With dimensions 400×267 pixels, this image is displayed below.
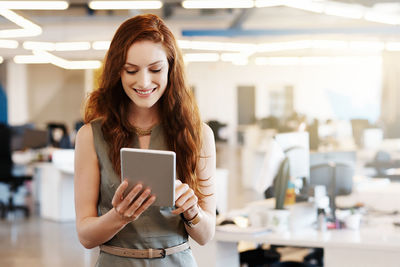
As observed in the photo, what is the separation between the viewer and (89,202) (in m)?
1.58

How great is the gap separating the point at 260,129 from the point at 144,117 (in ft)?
44.1

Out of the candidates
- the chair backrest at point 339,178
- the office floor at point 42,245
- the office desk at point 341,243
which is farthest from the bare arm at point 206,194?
the office floor at point 42,245

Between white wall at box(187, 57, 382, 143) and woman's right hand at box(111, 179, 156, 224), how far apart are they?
58.6ft

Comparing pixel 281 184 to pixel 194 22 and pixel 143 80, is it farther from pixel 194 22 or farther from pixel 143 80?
pixel 194 22

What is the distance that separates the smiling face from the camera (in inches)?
60.7

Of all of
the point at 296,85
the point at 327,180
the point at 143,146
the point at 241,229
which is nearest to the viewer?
the point at 143,146

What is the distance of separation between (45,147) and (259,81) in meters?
10.6

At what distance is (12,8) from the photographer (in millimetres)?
6852

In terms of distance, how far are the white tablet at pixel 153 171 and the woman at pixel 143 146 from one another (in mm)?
37

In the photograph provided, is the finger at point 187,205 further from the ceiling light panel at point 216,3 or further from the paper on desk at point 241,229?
the ceiling light panel at point 216,3

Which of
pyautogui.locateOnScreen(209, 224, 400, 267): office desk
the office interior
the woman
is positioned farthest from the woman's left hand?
pyautogui.locateOnScreen(209, 224, 400, 267): office desk

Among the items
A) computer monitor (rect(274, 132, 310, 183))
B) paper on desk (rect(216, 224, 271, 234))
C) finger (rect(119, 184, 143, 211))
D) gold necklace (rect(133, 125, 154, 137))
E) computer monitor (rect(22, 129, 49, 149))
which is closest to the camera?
finger (rect(119, 184, 143, 211))

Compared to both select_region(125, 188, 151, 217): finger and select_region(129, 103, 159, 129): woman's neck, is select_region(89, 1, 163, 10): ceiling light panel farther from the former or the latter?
select_region(125, 188, 151, 217): finger

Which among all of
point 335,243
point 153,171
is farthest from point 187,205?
point 335,243
